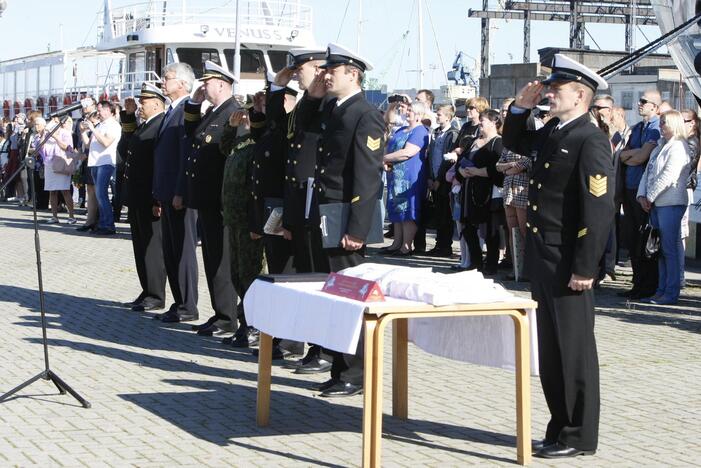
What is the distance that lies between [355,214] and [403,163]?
29.0 ft

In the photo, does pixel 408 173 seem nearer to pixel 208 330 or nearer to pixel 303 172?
pixel 208 330

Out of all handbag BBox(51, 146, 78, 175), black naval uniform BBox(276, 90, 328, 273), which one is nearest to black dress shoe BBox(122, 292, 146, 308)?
Result: black naval uniform BBox(276, 90, 328, 273)

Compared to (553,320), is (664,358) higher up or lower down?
lower down

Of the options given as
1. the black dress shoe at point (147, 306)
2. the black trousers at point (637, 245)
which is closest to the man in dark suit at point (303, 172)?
the black dress shoe at point (147, 306)

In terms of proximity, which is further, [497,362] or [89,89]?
[89,89]

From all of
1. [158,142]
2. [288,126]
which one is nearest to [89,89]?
[158,142]

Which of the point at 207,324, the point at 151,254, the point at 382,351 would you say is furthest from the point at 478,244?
the point at 382,351

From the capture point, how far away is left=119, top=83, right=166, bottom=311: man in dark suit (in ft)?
38.4

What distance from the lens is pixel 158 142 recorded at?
11328mm

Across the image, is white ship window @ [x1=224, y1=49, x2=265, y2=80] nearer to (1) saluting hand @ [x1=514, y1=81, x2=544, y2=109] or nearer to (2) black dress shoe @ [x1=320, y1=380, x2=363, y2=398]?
(2) black dress shoe @ [x1=320, y1=380, x2=363, y2=398]

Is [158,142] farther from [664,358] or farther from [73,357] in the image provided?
[664,358]

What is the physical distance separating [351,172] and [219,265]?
2933 mm

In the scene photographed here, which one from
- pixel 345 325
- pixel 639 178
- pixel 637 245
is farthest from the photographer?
pixel 639 178

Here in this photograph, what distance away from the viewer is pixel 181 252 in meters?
11.2
